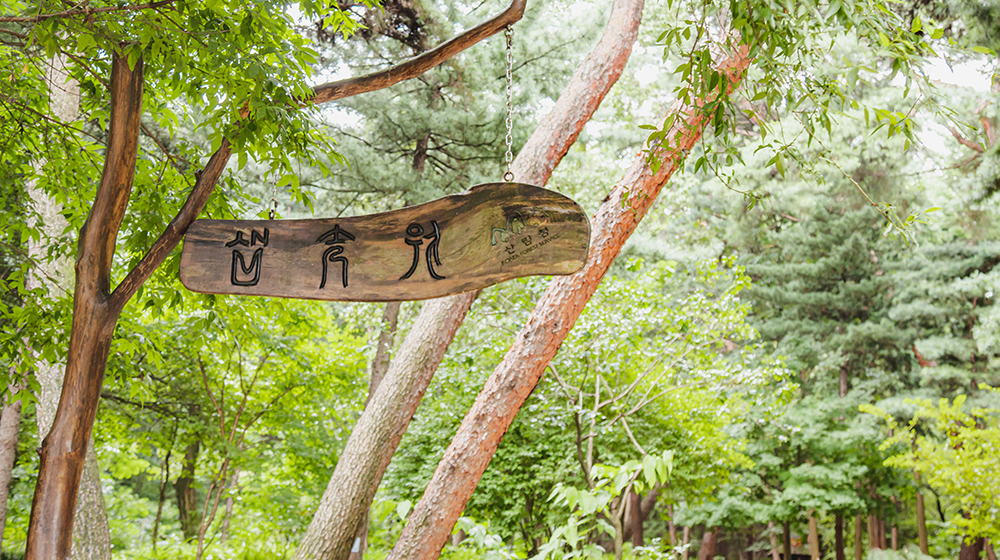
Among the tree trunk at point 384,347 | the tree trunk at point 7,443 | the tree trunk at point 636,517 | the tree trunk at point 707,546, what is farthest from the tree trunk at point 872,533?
the tree trunk at point 7,443

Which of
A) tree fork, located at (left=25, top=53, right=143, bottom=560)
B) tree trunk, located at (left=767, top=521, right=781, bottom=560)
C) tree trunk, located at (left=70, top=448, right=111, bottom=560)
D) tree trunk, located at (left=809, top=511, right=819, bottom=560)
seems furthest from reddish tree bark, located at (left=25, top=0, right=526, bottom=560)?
tree trunk, located at (left=767, top=521, right=781, bottom=560)

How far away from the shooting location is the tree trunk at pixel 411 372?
2.99m

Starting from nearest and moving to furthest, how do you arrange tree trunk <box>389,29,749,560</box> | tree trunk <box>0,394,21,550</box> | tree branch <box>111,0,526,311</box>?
1. tree branch <box>111,0,526,311</box>
2. tree trunk <box>389,29,749,560</box>
3. tree trunk <box>0,394,21,550</box>

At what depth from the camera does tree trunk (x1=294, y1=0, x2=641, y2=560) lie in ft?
9.80

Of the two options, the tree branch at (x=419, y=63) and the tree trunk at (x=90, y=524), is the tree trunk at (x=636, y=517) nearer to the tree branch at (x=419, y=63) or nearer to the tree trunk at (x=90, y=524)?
the tree trunk at (x=90, y=524)

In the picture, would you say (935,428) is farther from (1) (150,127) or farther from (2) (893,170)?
(1) (150,127)

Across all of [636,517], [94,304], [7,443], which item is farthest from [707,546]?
[94,304]

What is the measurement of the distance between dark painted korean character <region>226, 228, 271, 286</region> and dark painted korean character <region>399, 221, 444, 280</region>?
15.7 inches

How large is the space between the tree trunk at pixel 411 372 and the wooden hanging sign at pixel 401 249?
1.63 m

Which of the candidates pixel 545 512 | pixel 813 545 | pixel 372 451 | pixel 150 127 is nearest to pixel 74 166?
pixel 372 451

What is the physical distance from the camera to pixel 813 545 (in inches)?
387

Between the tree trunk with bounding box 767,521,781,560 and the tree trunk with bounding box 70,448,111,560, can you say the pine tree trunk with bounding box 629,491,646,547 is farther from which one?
the tree trunk with bounding box 70,448,111,560

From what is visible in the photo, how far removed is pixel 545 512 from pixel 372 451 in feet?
9.73

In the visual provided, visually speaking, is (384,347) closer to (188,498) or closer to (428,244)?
(188,498)
